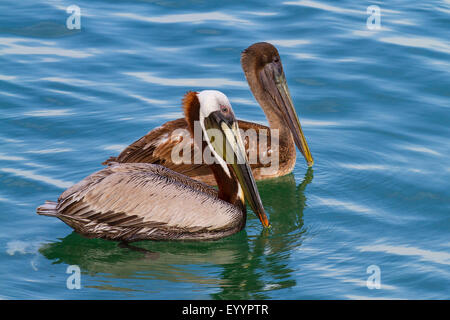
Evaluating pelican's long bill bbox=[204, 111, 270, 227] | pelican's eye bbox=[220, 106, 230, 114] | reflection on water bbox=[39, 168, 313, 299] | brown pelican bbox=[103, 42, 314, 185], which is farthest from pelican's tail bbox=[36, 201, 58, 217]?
pelican's eye bbox=[220, 106, 230, 114]

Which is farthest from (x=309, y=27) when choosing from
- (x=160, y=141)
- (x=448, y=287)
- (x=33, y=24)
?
(x=448, y=287)

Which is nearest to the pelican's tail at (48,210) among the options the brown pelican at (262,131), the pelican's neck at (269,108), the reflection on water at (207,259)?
the reflection on water at (207,259)

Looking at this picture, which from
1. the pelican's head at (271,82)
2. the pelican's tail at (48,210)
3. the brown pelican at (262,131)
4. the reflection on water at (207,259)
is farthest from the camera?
the pelican's head at (271,82)

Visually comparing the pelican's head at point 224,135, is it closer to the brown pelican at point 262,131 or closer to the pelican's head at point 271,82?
the brown pelican at point 262,131

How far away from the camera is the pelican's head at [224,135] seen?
7.21 m

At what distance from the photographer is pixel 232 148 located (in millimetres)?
7289

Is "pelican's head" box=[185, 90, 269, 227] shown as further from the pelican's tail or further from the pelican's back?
the pelican's tail

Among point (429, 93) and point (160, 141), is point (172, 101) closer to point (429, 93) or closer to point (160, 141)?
point (160, 141)

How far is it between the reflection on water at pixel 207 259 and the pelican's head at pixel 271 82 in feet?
5.44

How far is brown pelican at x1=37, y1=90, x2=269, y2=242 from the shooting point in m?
7.00

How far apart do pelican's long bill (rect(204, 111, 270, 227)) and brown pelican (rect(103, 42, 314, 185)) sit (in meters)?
1.04

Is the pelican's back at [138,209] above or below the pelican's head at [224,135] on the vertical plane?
below

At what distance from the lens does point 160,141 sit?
836cm

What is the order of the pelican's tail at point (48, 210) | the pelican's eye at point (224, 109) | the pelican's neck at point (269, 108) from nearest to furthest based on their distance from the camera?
the pelican's tail at point (48, 210) → the pelican's eye at point (224, 109) → the pelican's neck at point (269, 108)
